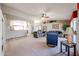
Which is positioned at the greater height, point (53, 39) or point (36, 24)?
point (36, 24)

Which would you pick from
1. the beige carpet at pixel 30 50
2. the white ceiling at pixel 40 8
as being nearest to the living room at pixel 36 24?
the white ceiling at pixel 40 8

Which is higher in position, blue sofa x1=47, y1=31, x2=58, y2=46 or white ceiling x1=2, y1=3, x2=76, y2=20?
white ceiling x1=2, y1=3, x2=76, y2=20

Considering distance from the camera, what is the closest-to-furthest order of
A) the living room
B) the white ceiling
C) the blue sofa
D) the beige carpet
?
the beige carpet → the white ceiling → the blue sofa → the living room

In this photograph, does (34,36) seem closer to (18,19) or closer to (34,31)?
(34,31)

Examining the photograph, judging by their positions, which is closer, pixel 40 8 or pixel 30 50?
pixel 30 50

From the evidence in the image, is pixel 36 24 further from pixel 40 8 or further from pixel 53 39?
pixel 53 39

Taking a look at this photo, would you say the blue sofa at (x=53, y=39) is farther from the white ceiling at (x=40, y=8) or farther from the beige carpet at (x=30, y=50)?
the white ceiling at (x=40, y=8)

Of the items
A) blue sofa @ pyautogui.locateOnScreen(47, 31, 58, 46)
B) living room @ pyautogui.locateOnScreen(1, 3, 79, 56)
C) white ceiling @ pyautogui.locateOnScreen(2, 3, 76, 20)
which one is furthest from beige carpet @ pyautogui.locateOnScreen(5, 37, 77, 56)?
white ceiling @ pyautogui.locateOnScreen(2, 3, 76, 20)

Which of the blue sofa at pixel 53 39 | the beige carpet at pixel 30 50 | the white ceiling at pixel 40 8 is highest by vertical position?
the white ceiling at pixel 40 8

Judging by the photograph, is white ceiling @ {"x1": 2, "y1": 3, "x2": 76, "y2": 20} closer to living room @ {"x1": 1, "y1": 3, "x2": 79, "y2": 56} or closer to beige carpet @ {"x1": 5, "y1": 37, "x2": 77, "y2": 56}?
living room @ {"x1": 1, "y1": 3, "x2": 79, "y2": 56}

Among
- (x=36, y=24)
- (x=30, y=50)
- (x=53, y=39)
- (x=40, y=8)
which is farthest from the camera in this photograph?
(x=36, y=24)

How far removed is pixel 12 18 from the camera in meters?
6.66

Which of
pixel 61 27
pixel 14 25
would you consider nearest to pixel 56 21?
pixel 61 27

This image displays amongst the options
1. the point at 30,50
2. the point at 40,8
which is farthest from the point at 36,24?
the point at 30,50
